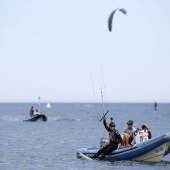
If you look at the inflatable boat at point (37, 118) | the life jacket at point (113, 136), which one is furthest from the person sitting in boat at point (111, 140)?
the inflatable boat at point (37, 118)

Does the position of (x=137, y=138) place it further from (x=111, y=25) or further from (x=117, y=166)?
(x=111, y=25)

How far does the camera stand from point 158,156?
78.3ft

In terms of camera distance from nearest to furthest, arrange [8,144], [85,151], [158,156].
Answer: [158,156] → [85,151] → [8,144]

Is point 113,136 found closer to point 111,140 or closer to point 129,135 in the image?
point 111,140

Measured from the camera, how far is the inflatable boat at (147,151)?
23.2 meters

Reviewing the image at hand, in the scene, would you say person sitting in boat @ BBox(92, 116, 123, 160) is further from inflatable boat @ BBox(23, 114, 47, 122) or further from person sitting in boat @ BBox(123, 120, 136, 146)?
inflatable boat @ BBox(23, 114, 47, 122)

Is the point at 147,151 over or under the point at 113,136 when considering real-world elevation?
under

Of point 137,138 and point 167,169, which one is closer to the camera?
point 167,169

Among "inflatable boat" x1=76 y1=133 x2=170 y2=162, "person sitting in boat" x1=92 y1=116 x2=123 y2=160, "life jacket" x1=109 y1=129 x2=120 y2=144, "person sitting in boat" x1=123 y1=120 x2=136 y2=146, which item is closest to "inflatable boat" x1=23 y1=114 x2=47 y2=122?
"person sitting in boat" x1=92 y1=116 x2=123 y2=160

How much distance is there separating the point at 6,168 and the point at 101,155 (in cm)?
439

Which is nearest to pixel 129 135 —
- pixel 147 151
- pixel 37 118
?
pixel 147 151

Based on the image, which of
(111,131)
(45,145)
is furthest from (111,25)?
(45,145)

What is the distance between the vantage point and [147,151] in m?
23.7

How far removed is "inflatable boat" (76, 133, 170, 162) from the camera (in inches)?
913
